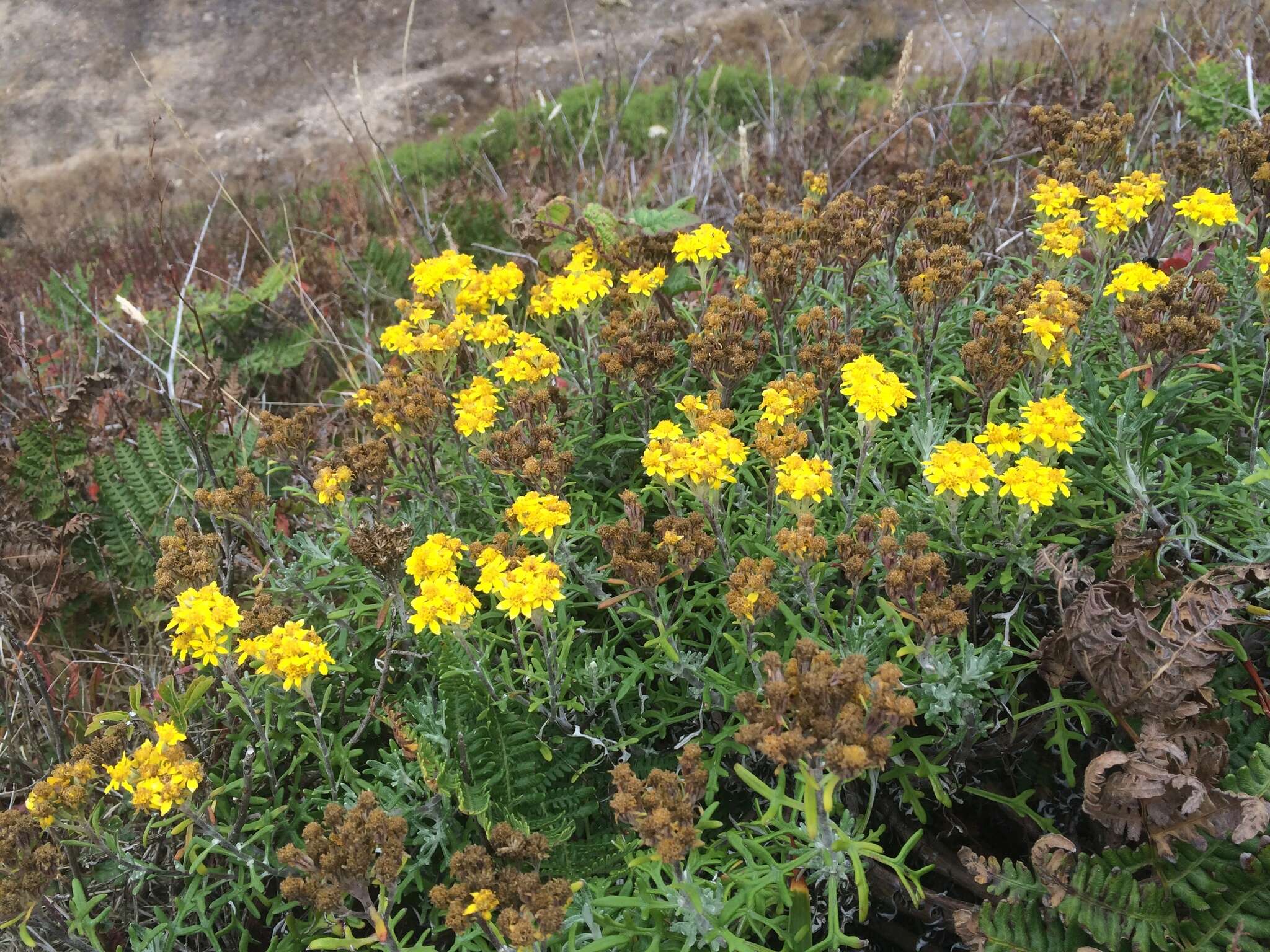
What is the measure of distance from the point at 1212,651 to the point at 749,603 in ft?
3.03

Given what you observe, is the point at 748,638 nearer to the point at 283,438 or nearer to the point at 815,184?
the point at 283,438

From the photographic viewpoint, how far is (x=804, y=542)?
1907 mm

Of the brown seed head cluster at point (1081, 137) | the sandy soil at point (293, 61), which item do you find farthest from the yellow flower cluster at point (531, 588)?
the sandy soil at point (293, 61)

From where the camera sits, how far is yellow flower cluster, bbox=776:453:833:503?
1.98m

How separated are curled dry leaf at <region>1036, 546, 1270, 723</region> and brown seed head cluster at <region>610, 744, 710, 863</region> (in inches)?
33.6

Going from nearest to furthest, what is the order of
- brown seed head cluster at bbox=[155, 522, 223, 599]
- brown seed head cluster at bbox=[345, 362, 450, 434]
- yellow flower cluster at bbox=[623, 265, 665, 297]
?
brown seed head cluster at bbox=[155, 522, 223, 599]
brown seed head cluster at bbox=[345, 362, 450, 434]
yellow flower cluster at bbox=[623, 265, 665, 297]

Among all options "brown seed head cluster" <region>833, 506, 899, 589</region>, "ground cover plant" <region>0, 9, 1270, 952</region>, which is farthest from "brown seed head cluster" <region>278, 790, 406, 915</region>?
"brown seed head cluster" <region>833, 506, 899, 589</region>

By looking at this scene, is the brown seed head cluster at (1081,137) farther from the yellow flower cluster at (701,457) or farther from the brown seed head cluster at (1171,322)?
the yellow flower cluster at (701,457)

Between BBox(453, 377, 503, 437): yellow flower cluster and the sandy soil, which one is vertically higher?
BBox(453, 377, 503, 437): yellow flower cluster

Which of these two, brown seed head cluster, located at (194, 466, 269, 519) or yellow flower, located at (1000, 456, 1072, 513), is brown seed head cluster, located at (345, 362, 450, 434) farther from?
yellow flower, located at (1000, 456, 1072, 513)

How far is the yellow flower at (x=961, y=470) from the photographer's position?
1.97 metres

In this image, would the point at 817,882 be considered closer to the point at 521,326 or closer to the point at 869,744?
the point at 869,744

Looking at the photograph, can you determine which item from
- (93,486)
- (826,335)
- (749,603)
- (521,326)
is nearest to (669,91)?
(521,326)

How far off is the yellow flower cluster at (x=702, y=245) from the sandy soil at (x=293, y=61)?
9.93m
